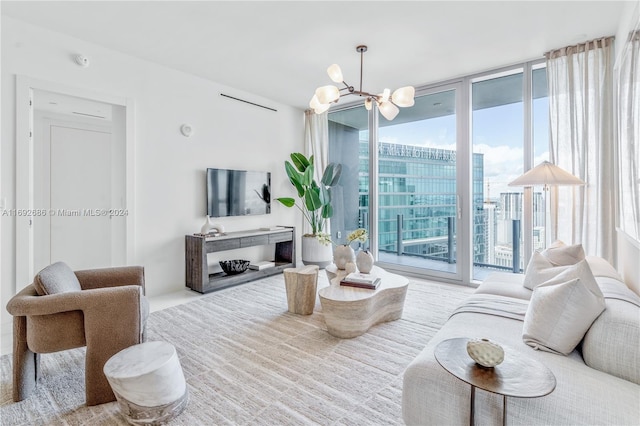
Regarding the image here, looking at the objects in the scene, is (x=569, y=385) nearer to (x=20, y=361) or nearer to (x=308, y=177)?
(x=20, y=361)

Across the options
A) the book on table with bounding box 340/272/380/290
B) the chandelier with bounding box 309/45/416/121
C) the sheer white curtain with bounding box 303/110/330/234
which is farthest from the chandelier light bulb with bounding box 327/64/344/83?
the sheer white curtain with bounding box 303/110/330/234

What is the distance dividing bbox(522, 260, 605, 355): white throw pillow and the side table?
36 cm

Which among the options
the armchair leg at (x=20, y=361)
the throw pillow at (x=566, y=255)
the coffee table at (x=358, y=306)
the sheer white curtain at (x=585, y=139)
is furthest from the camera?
the sheer white curtain at (x=585, y=139)

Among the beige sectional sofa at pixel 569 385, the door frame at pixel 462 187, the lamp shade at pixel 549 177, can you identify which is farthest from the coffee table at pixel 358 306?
the door frame at pixel 462 187

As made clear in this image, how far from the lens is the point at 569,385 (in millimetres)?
1169

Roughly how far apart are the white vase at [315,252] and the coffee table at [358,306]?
225cm

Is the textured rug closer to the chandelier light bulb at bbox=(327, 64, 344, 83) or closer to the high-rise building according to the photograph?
the high-rise building

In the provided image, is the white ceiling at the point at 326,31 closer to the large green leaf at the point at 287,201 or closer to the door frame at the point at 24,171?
the door frame at the point at 24,171

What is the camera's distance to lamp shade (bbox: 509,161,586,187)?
2818 mm

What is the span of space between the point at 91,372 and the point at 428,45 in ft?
12.8

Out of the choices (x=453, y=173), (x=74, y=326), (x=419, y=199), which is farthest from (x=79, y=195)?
(x=453, y=173)

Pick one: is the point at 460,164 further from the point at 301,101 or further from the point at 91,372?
the point at 91,372

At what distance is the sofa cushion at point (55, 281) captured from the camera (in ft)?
5.96

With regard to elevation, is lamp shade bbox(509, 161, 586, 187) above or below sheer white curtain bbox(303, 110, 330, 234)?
below
